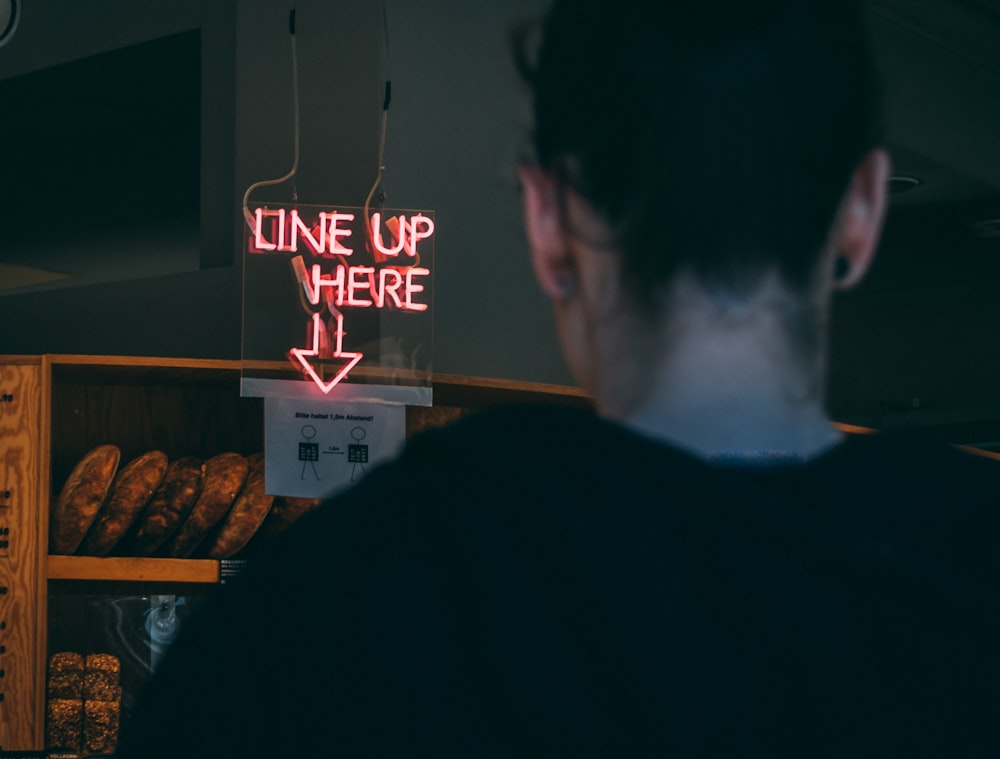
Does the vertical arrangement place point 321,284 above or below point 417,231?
below

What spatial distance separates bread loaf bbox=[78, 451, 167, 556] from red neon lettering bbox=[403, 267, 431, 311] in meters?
0.80

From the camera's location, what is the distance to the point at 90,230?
286 inches

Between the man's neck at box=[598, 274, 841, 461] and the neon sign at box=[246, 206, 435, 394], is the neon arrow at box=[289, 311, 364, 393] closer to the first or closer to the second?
the neon sign at box=[246, 206, 435, 394]

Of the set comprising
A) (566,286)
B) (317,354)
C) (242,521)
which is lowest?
(242,521)

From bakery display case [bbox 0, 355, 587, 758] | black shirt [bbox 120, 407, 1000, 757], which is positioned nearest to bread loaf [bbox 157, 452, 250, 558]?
bakery display case [bbox 0, 355, 587, 758]

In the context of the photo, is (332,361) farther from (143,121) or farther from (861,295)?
(861,295)

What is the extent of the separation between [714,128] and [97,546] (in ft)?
8.30

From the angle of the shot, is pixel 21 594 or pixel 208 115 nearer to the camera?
pixel 21 594

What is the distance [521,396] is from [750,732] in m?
2.61

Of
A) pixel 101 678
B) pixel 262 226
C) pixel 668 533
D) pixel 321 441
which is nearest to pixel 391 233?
pixel 262 226

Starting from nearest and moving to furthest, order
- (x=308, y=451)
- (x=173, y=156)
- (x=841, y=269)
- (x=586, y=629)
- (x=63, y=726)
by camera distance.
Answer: (x=586, y=629) < (x=841, y=269) < (x=63, y=726) < (x=308, y=451) < (x=173, y=156)

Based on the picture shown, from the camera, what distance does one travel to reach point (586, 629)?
0.49 metres

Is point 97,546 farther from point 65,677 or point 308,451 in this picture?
point 308,451

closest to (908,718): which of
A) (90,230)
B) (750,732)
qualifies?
(750,732)
